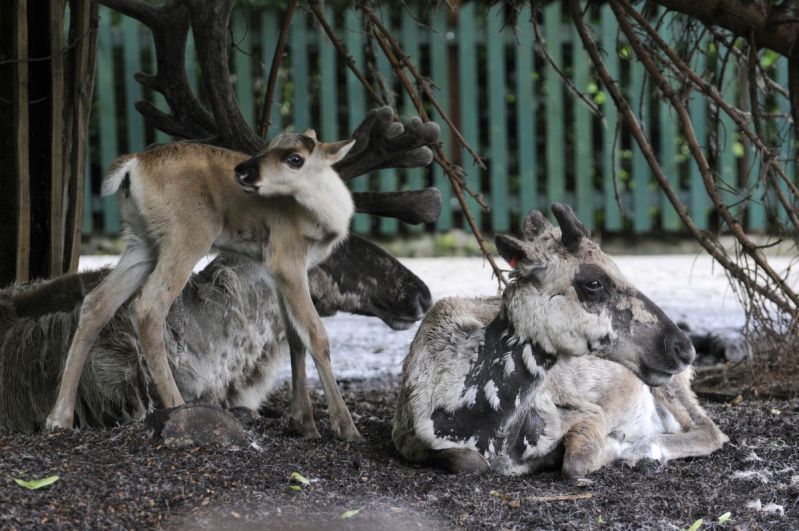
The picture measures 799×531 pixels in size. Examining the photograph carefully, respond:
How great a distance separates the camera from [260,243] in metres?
4.97

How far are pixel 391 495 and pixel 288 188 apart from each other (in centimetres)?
139

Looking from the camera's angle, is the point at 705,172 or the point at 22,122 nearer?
the point at 705,172

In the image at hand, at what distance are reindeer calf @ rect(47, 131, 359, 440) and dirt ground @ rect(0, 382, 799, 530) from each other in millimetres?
403

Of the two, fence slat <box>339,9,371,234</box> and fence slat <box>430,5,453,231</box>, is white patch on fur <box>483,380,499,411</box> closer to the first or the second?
fence slat <box>430,5,453,231</box>

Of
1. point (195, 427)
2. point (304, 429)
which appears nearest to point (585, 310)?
point (304, 429)

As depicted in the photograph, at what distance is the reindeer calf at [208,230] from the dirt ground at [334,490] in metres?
0.40

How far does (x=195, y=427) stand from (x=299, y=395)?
0.83 meters

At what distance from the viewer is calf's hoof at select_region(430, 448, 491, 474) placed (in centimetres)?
452

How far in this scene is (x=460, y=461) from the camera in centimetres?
→ 453

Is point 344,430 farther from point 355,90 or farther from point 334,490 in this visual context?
point 355,90

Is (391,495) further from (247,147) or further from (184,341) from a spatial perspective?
(247,147)

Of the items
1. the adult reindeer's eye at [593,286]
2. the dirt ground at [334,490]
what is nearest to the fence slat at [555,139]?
the dirt ground at [334,490]

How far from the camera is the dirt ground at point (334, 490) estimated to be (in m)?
3.71

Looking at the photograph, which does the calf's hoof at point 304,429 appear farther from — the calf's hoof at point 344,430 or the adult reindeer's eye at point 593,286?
the adult reindeer's eye at point 593,286
